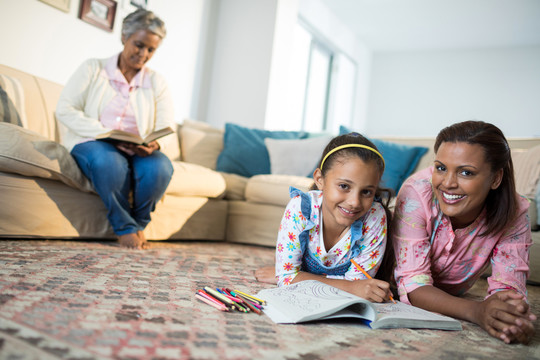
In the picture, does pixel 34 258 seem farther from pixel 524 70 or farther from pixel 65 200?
pixel 524 70

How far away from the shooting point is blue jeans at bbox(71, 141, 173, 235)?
200 centimetres

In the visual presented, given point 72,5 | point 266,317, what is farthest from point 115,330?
point 72,5

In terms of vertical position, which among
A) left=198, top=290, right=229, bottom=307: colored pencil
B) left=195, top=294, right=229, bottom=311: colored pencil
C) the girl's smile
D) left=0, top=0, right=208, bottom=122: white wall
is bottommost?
left=195, top=294, right=229, bottom=311: colored pencil

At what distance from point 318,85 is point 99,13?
3788 mm

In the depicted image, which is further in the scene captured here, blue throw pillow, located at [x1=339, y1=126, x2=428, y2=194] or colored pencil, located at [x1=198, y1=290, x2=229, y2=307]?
blue throw pillow, located at [x1=339, y1=126, x2=428, y2=194]

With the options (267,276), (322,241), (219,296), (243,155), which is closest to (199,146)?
(243,155)

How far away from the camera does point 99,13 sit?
3369mm

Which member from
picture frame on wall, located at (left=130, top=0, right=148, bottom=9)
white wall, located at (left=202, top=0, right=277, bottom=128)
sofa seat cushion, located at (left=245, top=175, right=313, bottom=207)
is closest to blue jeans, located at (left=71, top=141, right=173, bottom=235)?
sofa seat cushion, located at (left=245, top=175, right=313, bottom=207)

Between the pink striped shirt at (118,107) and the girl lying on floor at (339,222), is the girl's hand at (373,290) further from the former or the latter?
the pink striped shirt at (118,107)

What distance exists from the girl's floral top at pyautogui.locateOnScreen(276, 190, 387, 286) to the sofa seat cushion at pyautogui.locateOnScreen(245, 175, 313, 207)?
1.16 meters

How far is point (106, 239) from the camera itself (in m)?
2.24

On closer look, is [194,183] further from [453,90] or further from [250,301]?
[453,90]

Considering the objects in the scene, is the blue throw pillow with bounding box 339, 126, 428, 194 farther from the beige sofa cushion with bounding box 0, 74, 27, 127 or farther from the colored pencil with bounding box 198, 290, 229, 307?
the beige sofa cushion with bounding box 0, 74, 27, 127

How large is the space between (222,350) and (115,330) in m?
0.21
